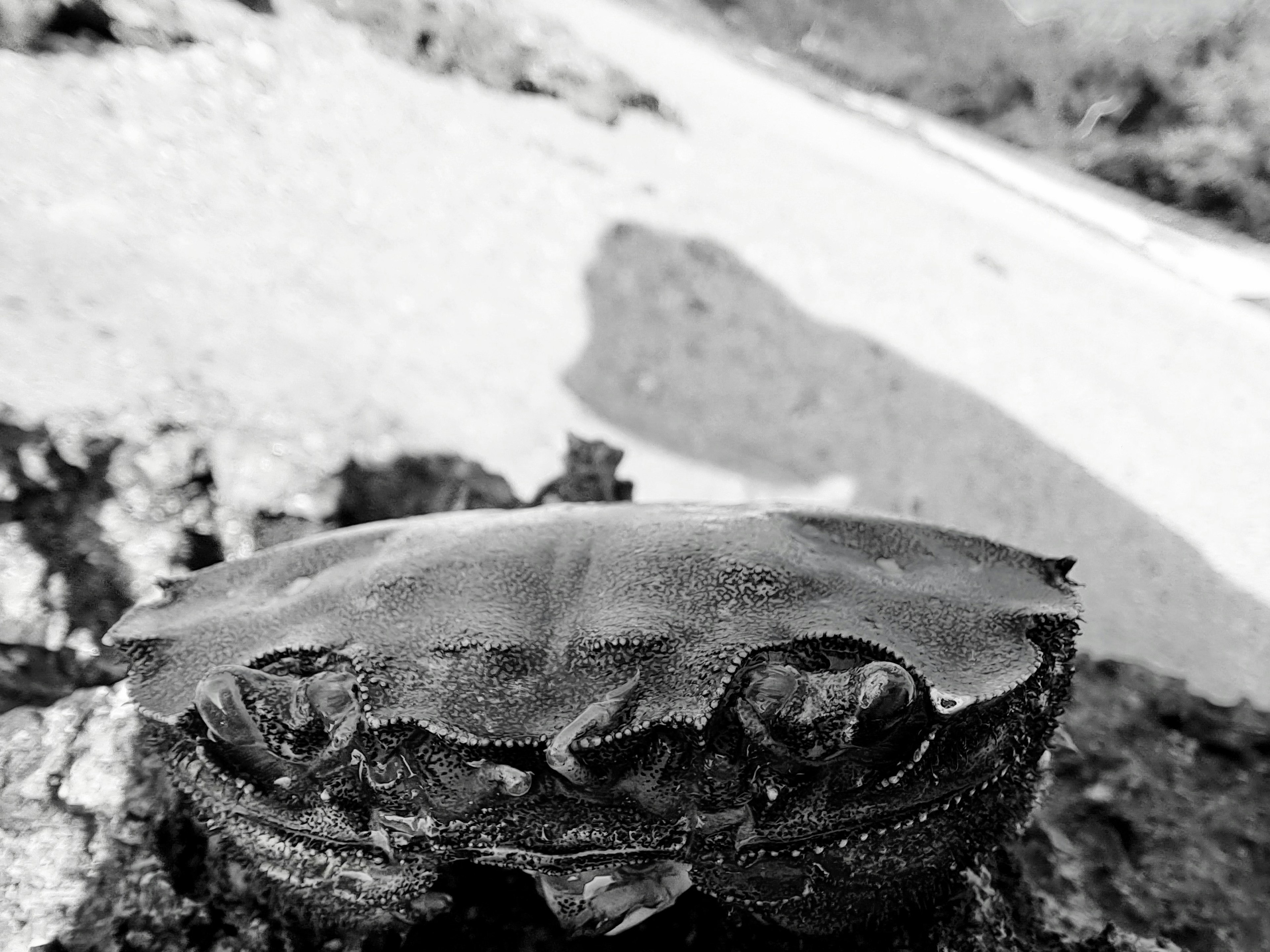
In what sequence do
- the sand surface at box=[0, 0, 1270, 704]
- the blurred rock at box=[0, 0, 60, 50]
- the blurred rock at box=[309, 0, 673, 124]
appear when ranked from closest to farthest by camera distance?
the sand surface at box=[0, 0, 1270, 704], the blurred rock at box=[0, 0, 60, 50], the blurred rock at box=[309, 0, 673, 124]

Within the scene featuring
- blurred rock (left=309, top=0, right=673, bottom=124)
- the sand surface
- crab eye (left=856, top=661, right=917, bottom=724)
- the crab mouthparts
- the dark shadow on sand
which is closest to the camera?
crab eye (left=856, top=661, right=917, bottom=724)

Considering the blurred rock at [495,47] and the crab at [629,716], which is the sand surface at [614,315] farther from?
the crab at [629,716]

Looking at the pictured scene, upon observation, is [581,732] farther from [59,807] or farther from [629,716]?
[59,807]

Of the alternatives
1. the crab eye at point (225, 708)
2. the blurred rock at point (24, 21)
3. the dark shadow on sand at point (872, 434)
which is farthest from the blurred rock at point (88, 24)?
the crab eye at point (225, 708)

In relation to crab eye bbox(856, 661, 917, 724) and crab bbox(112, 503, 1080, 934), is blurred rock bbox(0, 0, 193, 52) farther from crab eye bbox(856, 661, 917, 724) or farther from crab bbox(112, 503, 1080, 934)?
crab eye bbox(856, 661, 917, 724)

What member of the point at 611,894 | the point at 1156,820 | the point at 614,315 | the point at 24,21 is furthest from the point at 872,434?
the point at 24,21

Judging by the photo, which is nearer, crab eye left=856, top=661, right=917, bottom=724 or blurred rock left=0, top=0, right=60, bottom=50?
crab eye left=856, top=661, right=917, bottom=724

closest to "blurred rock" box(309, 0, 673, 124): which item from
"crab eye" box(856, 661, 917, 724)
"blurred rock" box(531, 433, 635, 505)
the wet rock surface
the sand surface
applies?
the sand surface

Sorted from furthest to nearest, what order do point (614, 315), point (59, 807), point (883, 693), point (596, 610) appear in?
point (614, 315)
point (59, 807)
point (596, 610)
point (883, 693)
